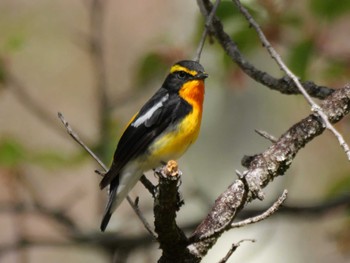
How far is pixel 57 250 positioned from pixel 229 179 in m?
5.26

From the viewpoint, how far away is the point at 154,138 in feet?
12.7

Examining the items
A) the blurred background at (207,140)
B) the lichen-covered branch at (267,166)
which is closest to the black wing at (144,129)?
the blurred background at (207,140)

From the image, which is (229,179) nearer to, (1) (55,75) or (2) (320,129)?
(2) (320,129)

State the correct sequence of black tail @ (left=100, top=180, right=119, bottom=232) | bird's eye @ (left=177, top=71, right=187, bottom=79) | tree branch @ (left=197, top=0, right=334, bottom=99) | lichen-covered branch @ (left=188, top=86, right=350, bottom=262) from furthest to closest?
bird's eye @ (left=177, top=71, right=187, bottom=79), black tail @ (left=100, top=180, right=119, bottom=232), tree branch @ (left=197, top=0, right=334, bottom=99), lichen-covered branch @ (left=188, top=86, right=350, bottom=262)

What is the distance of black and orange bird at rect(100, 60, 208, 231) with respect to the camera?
12.5 feet

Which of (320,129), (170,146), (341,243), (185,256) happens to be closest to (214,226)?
(185,256)

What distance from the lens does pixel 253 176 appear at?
9.37ft

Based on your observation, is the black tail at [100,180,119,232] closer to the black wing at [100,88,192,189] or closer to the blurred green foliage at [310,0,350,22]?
the black wing at [100,88,192,189]

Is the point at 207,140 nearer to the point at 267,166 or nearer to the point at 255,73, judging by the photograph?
the point at 255,73

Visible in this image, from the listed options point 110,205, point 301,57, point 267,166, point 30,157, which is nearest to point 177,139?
point 110,205

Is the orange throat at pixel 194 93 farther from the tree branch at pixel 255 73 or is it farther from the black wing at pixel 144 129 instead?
the tree branch at pixel 255 73

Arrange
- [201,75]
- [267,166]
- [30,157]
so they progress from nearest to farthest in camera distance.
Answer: [267,166]
[201,75]
[30,157]

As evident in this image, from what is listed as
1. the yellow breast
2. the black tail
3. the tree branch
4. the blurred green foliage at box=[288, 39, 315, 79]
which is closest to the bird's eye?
the yellow breast

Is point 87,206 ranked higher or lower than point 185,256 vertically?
higher
